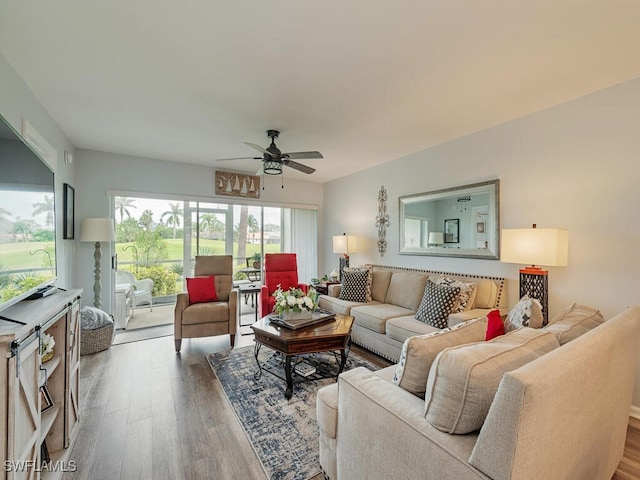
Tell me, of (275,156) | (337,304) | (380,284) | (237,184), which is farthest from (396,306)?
(237,184)

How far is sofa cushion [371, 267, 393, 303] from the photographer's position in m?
4.04

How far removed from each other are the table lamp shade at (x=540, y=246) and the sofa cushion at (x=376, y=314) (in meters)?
1.32

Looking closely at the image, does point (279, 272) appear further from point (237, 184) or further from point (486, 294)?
point (486, 294)

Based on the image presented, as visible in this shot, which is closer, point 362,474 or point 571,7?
point 362,474

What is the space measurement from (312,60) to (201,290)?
296 cm

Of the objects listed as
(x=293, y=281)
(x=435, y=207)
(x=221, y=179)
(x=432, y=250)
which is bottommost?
(x=293, y=281)

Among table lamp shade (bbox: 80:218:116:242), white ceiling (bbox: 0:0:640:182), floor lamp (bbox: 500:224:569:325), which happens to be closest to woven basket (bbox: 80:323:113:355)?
table lamp shade (bbox: 80:218:116:242)

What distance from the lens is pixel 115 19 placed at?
1.62 meters

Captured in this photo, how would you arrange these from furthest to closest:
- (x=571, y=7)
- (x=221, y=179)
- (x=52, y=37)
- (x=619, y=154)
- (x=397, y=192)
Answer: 1. (x=221, y=179)
2. (x=397, y=192)
3. (x=619, y=154)
4. (x=52, y=37)
5. (x=571, y=7)

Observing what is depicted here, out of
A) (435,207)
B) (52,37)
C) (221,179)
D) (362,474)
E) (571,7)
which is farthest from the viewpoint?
(221,179)

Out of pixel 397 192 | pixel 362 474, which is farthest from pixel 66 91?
pixel 397 192

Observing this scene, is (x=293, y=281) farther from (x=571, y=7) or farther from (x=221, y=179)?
(x=571, y=7)

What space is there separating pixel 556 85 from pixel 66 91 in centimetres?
402

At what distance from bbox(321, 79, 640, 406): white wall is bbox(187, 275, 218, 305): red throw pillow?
3.07 metres
